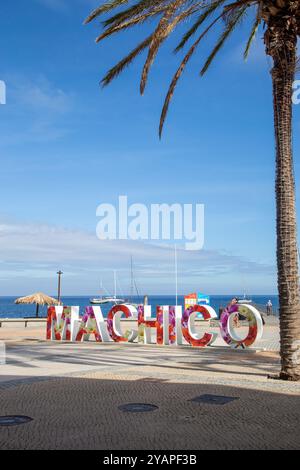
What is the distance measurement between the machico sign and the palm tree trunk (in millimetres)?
7426

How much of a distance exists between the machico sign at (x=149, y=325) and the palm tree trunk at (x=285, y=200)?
7.43m

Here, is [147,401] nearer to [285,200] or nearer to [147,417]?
[147,417]

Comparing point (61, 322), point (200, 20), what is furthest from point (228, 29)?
point (61, 322)

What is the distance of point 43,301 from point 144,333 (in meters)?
21.8

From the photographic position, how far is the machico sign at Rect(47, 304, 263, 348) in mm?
20562

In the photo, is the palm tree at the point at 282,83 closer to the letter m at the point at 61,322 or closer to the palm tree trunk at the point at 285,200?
the palm tree trunk at the point at 285,200

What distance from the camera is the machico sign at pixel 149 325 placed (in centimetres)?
2056

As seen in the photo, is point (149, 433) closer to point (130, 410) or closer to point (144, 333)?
point (130, 410)

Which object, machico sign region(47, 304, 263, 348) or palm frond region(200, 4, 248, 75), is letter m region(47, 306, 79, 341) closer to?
machico sign region(47, 304, 263, 348)

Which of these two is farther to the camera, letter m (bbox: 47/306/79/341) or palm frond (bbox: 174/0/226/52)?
letter m (bbox: 47/306/79/341)

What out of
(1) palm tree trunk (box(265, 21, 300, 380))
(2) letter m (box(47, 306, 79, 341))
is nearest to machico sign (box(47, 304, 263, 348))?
(2) letter m (box(47, 306, 79, 341))

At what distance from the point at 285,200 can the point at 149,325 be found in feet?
39.8

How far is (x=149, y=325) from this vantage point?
76.0 ft
